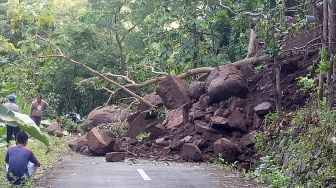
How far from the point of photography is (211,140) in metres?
18.0

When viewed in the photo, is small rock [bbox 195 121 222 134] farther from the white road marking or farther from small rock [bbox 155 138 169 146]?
the white road marking

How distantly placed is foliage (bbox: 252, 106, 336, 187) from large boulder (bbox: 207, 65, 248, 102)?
2660 millimetres

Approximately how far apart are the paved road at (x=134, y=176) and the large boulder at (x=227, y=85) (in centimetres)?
281

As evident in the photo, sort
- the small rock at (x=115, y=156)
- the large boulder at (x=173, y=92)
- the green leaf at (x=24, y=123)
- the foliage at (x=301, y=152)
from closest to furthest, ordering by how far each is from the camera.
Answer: the green leaf at (x=24, y=123), the foliage at (x=301, y=152), the small rock at (x=115, y=156), the large boulder at (x=173, y=92)

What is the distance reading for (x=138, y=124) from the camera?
20844 mm

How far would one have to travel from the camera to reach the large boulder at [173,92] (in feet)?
67.7

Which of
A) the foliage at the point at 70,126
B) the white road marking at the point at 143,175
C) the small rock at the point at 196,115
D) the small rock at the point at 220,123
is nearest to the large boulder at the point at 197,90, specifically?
the small rock at the point at 196,115

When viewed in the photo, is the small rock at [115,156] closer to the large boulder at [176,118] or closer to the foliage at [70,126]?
the large boulder at [176,118]

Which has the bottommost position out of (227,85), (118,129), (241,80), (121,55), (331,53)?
(118,129)

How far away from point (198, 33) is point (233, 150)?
8.91m

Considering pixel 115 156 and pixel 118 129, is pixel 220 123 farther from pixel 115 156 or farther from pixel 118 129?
pixel 118 129

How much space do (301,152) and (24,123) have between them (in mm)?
7896

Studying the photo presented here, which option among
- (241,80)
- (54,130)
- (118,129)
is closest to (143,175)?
(241,80)

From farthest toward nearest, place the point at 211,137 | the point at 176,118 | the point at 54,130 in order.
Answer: the point at 54,130 → the point at 176,118 → the point at 211,137
